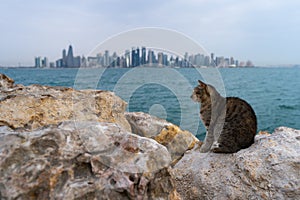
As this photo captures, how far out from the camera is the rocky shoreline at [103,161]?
1.64m

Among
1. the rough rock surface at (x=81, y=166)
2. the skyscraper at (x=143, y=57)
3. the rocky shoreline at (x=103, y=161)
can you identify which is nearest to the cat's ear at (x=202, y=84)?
the skyscraper at (x=143, y=57)

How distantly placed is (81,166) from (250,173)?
173cm

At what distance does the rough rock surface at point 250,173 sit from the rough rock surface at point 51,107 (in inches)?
53.1

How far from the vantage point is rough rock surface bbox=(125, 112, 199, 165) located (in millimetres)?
4711

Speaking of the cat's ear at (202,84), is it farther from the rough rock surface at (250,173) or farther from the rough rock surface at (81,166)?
the rough rock surface at (81,166)

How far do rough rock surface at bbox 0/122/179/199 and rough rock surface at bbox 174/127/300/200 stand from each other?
29.6 inches

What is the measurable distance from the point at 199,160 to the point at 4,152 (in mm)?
2235

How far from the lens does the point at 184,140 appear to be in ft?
15.9

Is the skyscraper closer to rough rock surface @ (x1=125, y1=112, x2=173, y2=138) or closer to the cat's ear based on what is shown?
the cat's ear

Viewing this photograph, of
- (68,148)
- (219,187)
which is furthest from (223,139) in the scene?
(68,148)

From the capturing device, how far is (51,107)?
3.12 m

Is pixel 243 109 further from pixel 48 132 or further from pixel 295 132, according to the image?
pixel 48 132

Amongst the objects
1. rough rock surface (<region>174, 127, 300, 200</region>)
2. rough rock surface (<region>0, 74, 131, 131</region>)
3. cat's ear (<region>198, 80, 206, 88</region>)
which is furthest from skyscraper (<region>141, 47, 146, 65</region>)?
rough rock surface (<region>174, 127, 300, 200</region>)

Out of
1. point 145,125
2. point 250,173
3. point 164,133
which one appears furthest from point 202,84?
point 250,173
